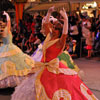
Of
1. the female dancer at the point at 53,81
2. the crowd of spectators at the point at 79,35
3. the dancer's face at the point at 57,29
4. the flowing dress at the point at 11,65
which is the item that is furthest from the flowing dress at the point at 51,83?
the crowd of spectators at the point at 79,35

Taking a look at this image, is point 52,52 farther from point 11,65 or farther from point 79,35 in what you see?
point 79,35

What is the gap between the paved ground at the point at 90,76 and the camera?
4.83 meters

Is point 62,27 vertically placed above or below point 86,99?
above

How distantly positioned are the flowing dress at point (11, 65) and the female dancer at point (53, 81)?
5.32 feet

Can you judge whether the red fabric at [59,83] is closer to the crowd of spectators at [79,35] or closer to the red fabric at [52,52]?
the red fabric at [52,52]

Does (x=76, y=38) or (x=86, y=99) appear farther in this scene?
(x=76, y=38)

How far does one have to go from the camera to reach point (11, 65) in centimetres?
509

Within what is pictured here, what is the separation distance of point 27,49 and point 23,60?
5377 mm

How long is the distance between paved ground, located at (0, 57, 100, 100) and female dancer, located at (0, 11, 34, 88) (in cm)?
26

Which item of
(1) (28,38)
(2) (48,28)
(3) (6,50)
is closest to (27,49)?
(1) (28,38)

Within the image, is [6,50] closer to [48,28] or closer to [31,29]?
[48,28]

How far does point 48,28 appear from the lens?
11.1 feet

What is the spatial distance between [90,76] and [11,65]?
2456 mm

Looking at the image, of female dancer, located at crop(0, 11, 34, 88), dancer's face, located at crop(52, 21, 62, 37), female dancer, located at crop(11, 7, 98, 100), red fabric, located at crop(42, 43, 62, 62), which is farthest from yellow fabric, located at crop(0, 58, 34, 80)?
dancer's face, located at crop(52, 21, 62, 37)
